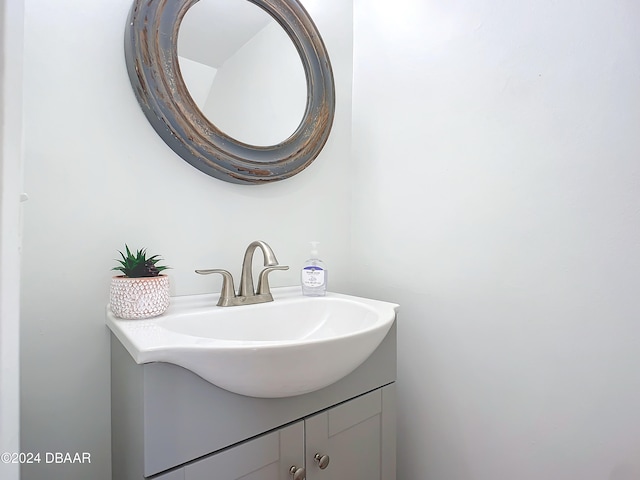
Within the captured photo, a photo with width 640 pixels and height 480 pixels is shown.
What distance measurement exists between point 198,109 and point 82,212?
0.39 m

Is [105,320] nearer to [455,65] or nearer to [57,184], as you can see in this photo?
[57,184]

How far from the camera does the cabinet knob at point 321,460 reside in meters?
0.72

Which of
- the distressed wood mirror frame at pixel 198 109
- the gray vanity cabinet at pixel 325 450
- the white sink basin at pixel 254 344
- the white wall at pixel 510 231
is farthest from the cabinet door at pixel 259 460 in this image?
the distressed wood mirror frame at pixel 198 109

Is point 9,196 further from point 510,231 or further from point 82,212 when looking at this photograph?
point 510,231

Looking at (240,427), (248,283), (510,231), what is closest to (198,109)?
(248,283)

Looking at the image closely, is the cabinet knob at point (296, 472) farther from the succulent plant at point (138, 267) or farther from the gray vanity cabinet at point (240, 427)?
the succulent plant at point (138, 267)

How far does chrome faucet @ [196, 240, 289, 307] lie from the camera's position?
0.89 meters

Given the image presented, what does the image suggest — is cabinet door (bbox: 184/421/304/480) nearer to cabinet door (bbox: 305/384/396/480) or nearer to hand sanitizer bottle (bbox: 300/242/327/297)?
cabinet door (bbox: 305/384/396/480)

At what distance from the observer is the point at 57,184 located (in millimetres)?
766

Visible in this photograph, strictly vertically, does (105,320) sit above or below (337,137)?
below

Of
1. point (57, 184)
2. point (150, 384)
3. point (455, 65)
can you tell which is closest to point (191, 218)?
point (57, 184)

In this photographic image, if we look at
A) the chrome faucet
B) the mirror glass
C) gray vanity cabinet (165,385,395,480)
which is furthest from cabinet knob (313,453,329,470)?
the mirror glass

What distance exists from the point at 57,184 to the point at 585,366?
4.24 feet

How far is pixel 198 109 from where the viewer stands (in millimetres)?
917
